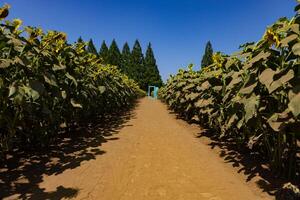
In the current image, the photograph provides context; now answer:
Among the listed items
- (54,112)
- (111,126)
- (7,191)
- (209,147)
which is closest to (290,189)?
(209,147)

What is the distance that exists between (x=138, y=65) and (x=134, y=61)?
151 centimetres

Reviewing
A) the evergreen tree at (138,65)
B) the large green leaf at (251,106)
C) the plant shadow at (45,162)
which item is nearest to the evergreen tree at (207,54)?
the evergreen tree at (138,65)

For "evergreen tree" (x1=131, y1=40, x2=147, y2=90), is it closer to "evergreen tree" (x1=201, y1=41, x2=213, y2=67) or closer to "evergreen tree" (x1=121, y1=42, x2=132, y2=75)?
"evergreen tree" (x1=121, y1=42, x2=132, y2=75)

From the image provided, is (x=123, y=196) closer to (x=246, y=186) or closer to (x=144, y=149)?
(x=246, y=186)

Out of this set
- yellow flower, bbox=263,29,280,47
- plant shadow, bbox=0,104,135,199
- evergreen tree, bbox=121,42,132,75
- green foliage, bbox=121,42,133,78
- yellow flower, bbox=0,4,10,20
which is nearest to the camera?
yellow flower, bbox=0,4,10,20

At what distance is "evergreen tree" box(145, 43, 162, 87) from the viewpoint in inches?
2340

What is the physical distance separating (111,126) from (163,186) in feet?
14.9

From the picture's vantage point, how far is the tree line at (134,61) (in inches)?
2352

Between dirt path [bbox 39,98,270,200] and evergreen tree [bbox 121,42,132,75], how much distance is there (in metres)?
55.4

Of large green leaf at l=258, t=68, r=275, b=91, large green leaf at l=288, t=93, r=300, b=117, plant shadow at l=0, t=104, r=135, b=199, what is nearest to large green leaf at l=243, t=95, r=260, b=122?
large green leaf at l=258, t=68, r=275, b=91

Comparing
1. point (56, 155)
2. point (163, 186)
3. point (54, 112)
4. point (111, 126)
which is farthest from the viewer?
point (111, 126)

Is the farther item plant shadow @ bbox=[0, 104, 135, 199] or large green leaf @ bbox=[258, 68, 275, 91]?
plant shadow @ bbox=[0, 104, 135, 199]

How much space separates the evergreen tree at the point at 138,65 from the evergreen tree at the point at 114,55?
335 cm

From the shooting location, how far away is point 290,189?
314 cm
